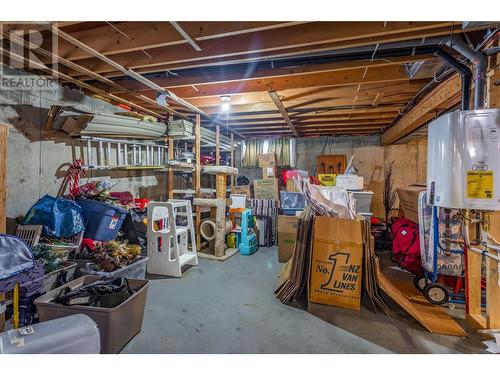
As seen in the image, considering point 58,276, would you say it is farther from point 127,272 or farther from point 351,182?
point 351,182

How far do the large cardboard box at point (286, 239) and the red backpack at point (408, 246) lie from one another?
150 centimetres

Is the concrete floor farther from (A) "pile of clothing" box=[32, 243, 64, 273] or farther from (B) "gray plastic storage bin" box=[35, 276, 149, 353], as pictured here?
(A) "pile of clothing" box=[32, 243, 64, 273]

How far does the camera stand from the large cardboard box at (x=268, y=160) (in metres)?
6.52

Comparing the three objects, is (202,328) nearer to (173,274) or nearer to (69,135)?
(173,274)

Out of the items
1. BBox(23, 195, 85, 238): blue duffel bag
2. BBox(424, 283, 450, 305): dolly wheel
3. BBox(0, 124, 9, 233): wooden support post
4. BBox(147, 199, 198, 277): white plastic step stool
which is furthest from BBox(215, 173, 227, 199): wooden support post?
BBox(424, 283, 450, 305): dolly wheel

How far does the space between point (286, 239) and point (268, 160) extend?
2.74m

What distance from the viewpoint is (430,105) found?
3412 mm

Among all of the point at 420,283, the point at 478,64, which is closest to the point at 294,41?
the point at 478,64

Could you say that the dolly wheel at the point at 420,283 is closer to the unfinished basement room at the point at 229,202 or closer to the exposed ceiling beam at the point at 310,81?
the unfinished basement room at the point at 229,202

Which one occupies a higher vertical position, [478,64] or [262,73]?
[262,73]

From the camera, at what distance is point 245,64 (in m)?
2.88

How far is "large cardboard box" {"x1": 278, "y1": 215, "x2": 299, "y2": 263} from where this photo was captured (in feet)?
14.0

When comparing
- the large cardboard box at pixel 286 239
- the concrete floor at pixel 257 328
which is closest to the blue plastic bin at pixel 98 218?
the concrete floor at pixel 257 328
